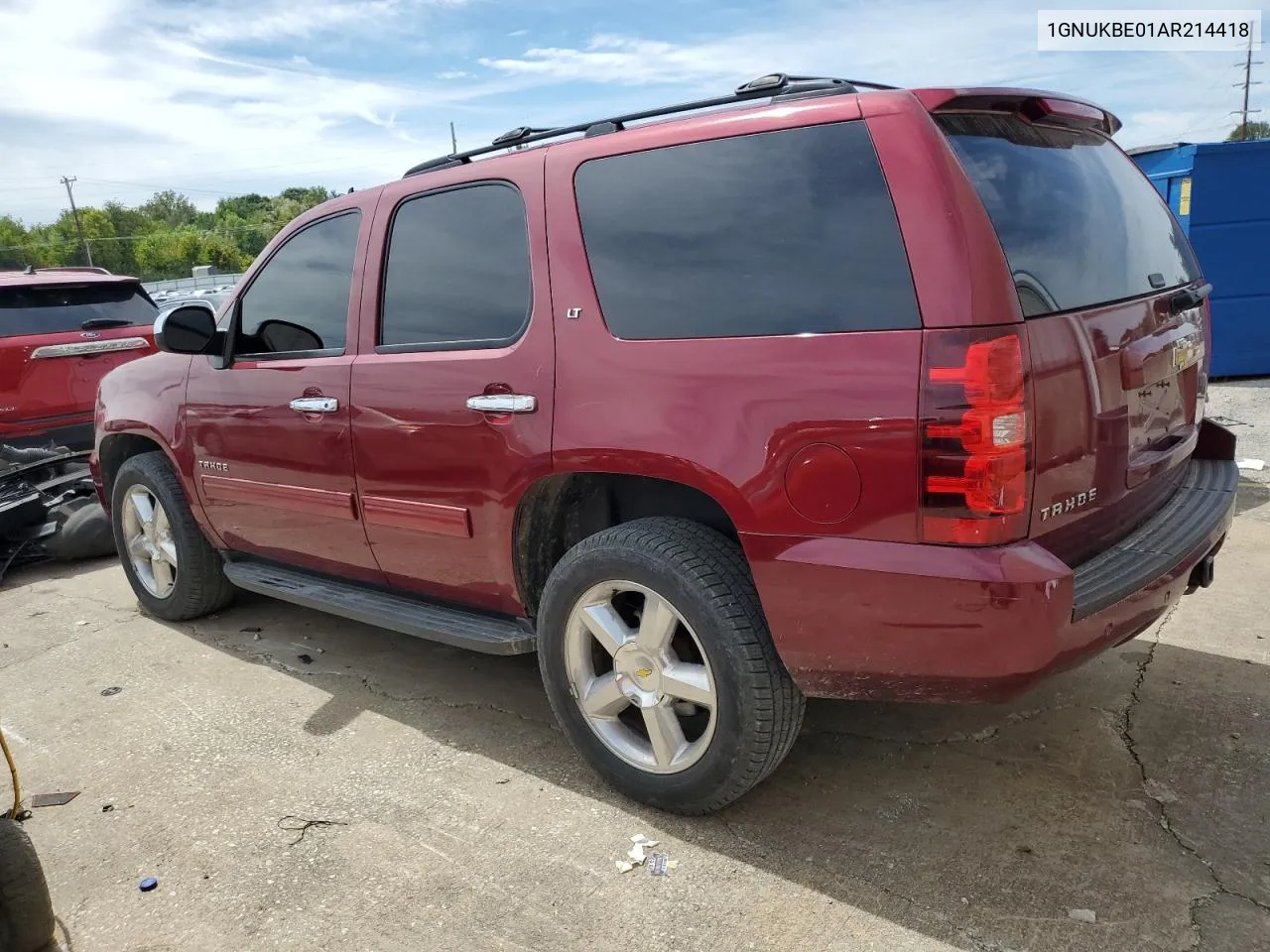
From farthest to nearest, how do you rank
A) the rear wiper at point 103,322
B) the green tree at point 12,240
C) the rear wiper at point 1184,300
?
the green tree at point 12,240 < the rear wiper at point 103,322 < the rear wiper at point 1184,300

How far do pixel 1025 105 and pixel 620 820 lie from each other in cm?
229

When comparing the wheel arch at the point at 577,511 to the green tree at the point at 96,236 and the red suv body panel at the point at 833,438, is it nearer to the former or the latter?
the red suv body panel at the point at 833,438

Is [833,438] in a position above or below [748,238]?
below

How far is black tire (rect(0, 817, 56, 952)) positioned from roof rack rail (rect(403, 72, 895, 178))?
2.42m

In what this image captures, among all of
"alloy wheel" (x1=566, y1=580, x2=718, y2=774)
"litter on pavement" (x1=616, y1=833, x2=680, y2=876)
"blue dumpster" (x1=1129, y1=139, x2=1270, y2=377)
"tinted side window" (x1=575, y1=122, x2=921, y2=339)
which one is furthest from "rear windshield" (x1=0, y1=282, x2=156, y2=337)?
"blue dumpster" (x1=1129, y1=139, x2=1270, y2=377)

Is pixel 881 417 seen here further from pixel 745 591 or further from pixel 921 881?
pixel 921 881

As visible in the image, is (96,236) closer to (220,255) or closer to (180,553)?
(220,255)

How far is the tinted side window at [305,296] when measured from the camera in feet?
11.8

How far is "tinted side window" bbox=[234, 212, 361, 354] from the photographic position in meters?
3.60

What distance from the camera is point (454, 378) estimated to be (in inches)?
120

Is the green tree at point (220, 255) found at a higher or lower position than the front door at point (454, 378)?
higher

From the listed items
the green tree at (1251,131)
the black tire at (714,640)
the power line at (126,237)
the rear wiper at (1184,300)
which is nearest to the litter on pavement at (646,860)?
the black tire at (714,640)

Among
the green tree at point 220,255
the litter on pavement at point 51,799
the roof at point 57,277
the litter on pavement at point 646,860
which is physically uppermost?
the green tree at point 220,255

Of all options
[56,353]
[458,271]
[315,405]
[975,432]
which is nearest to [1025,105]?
[975,432]
